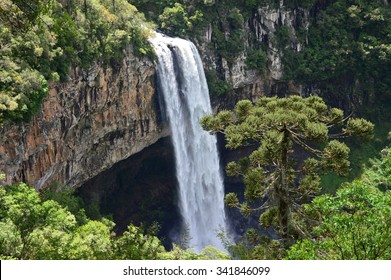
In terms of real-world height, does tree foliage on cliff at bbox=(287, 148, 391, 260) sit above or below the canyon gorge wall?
below

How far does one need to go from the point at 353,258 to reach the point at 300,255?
3.39 feet

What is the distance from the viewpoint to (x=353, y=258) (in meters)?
8.63

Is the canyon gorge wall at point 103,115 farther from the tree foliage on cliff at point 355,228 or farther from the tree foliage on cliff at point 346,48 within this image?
the tree foliage on cliff at point 355,228

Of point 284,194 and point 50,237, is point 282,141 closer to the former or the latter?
point 284,194

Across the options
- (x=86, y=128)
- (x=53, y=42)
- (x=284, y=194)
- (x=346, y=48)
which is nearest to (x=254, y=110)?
(x=284, y=194)

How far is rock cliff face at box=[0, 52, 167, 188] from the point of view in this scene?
20.5 meters

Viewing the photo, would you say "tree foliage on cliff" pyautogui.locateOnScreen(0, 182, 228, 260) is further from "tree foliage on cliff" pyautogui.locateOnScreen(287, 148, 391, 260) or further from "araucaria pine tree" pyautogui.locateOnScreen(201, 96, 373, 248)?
"tree foliage on cliff" pyautogui.locateOnScreen(287, 148, 391, 260)

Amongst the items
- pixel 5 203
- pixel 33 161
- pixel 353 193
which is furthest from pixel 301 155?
pixel 353 193

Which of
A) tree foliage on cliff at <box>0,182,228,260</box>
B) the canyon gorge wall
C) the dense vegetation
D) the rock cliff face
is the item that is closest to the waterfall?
the canyon gorge wall

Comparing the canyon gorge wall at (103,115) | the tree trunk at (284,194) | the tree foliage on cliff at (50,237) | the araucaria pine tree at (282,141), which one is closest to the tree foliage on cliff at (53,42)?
the canyon gorge wall at (103,115)

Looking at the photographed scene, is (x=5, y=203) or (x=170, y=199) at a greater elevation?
(x=5, y=203)

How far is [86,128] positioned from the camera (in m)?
25.4

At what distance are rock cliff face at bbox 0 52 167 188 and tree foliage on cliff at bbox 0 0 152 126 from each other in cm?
92

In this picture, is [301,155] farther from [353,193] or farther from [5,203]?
[353,193]
